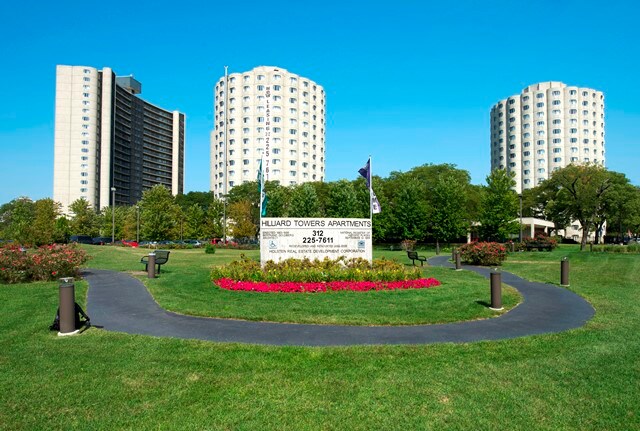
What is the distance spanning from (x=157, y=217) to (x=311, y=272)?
4562cm

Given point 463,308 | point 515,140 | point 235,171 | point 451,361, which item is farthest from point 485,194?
point 515,140

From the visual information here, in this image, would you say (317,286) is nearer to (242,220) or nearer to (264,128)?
(242,220)

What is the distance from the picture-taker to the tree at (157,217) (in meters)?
55.2

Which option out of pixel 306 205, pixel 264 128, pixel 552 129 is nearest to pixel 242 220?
pixel 306 205

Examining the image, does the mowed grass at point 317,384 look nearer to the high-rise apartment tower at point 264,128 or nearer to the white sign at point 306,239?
the white sign at point 306,239

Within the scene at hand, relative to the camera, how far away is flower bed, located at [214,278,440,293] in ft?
45.3

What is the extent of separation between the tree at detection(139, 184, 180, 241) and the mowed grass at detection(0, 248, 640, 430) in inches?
1955

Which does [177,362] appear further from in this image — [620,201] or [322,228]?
[620,201]

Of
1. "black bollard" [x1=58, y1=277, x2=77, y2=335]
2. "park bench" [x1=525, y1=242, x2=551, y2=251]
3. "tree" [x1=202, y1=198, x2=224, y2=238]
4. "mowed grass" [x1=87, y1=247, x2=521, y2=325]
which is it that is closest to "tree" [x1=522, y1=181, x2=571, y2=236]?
"park bench" [x1=525, y1=242, x2=551, y2=251]

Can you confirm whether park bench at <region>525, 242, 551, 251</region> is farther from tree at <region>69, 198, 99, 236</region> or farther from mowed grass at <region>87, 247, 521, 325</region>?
tree at <region>69, 198, 99, 236</region>

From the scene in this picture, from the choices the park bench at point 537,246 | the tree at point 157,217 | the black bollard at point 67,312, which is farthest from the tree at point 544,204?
the black bollard at point 67,312

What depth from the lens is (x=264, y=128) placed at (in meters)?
93.5

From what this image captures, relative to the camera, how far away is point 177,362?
641 cm

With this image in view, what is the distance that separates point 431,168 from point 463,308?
65.9 metres
